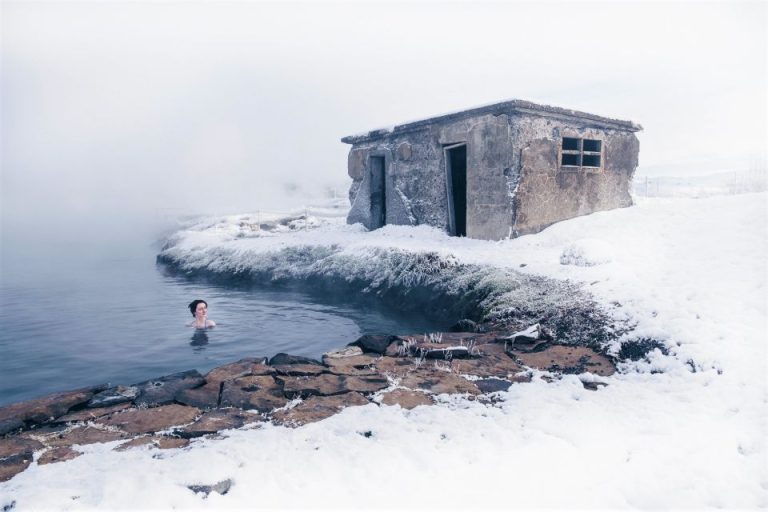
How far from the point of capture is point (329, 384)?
4.45 metres

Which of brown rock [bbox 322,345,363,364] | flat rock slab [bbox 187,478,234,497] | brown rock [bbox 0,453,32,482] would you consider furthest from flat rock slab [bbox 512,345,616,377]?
brown rock [bbox 0,453,32,482]

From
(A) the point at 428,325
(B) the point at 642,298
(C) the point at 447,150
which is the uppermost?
(C) the point at 447,150

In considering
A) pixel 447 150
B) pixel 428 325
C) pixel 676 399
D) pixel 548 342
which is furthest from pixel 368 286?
pixel 676 399

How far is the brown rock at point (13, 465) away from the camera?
2875mm

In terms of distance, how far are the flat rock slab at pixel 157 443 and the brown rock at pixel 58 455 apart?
0.27 metres

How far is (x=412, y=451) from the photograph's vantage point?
124 inches

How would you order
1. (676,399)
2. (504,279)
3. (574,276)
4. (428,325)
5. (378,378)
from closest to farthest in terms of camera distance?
(676,399)
(378,378)
(574,276)
(504,279)
(428,325)

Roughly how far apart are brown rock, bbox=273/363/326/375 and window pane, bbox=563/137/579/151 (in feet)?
30.4

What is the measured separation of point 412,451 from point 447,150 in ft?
32.3

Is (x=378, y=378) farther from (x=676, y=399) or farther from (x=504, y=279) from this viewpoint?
(x=504, y=279)

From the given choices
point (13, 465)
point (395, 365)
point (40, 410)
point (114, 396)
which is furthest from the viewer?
point (395, 365)

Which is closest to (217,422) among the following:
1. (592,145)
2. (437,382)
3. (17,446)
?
(17,446)

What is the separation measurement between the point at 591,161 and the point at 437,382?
9.87 m

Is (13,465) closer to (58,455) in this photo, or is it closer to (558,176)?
(58,455)
